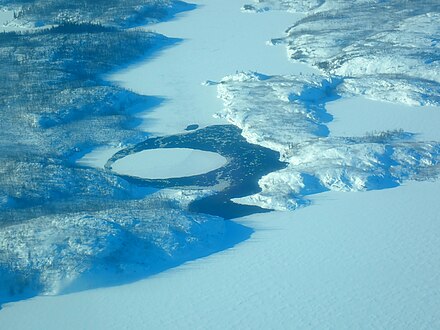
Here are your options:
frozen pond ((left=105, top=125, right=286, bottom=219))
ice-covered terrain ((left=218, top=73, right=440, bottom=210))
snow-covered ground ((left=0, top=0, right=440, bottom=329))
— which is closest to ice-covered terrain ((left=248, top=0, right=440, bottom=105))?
snow-covered ground ((left=0, top=0, right=440, bottom=329))

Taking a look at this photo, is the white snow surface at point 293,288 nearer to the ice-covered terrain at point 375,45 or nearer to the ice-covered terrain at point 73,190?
the ice-covered terrain at point 73,190

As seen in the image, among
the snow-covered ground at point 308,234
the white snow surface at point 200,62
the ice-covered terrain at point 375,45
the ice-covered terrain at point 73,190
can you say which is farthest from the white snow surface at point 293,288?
the ice-covered terrain at point 375,45

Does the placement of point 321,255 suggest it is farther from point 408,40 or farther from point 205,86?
point 408,40

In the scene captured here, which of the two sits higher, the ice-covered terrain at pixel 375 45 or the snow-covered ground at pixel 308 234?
the ice-covered terrain at pixel 375 45

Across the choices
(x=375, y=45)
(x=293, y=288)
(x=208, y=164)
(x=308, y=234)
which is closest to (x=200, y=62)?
(x=375, y=45)

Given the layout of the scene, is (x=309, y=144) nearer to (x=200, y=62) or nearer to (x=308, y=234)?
(x=308, y=234)

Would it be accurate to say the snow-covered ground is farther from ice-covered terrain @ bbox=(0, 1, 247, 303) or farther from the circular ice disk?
the circular ice disk

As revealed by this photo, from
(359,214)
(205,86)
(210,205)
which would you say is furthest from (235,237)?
(205,86)
